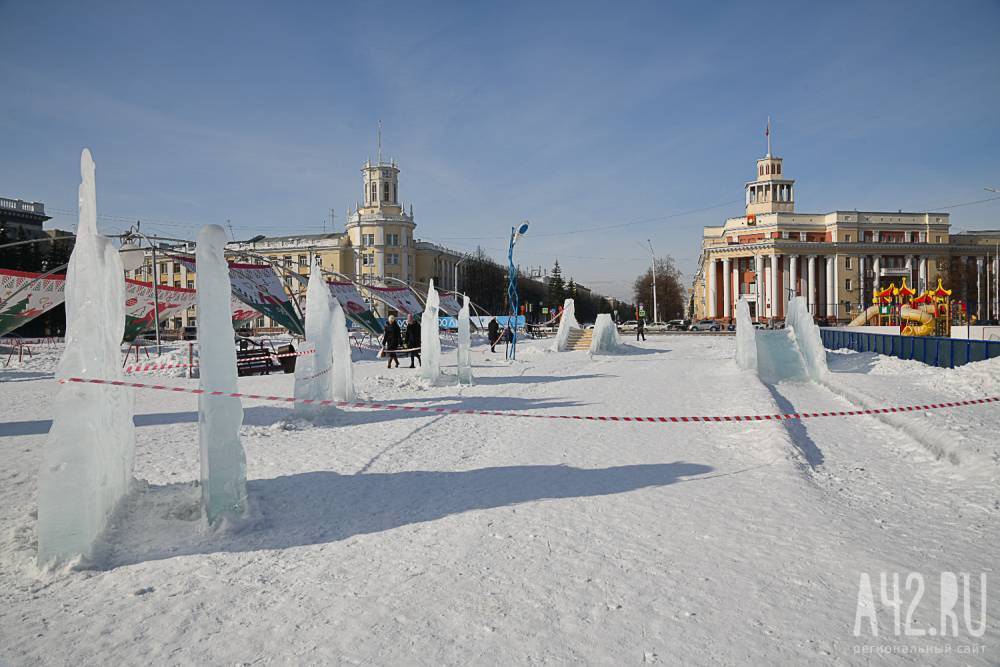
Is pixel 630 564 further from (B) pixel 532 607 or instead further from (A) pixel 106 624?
(A) pixel 106 624

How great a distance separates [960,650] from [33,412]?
1442 cm

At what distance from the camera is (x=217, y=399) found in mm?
5379

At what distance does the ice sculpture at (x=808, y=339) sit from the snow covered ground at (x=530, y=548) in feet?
25.7

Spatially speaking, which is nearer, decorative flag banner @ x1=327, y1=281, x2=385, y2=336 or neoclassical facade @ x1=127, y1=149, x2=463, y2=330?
decorative flag banner @ x1=327, y1=281, x2=385, y2=336

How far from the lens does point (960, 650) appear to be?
132 inches

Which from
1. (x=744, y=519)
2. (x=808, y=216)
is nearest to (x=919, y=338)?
(x=744, y=519)

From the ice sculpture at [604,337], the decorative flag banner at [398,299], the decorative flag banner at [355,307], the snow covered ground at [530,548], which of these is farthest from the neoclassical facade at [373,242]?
the snow covered ground at [530,548]

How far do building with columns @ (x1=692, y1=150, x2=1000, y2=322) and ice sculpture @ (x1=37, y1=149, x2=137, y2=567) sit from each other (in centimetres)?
7470

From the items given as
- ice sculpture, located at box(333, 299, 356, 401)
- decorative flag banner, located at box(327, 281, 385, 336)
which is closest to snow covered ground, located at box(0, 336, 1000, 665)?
ice sculpture, located at box(333, 299, 356, 401)

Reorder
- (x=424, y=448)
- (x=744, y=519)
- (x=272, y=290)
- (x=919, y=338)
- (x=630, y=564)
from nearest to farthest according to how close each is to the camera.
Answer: (x=630, y=564) < (x=744, y=519) < (x=424, y=448) < (x=919, y=338) < (x=272, y=290)

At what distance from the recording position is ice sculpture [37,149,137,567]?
176 inches

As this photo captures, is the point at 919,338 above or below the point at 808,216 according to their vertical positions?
below

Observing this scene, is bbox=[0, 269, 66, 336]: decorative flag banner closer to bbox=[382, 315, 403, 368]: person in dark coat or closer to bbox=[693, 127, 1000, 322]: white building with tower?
bbox=[382, 315, 403, 368]: person in dark coat

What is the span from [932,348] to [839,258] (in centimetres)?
6337
